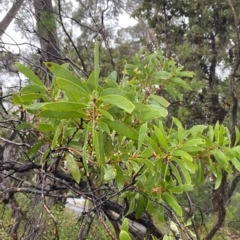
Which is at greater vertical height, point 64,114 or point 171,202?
point 64,114

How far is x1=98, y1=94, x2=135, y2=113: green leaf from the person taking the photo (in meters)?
0.48

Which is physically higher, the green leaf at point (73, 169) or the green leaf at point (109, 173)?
the green leaf at point (109, 173)

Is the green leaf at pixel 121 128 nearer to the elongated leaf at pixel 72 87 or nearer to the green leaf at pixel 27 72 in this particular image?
the elongated leaf at pixel 72 87

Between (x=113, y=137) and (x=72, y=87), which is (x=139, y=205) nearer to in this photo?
(x=113, y=137)

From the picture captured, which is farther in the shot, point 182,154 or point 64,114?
point 182,154

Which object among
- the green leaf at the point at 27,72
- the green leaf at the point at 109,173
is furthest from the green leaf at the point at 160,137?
the green leaf at the point at 27,72

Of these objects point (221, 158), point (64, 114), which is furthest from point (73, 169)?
point (221, 158)

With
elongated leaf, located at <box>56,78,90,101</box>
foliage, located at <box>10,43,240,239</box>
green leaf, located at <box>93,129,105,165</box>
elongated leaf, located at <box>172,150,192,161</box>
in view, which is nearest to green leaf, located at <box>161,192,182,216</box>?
foliage, located at <box>10,43,240,239</box>

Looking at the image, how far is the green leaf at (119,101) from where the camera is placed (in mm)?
477

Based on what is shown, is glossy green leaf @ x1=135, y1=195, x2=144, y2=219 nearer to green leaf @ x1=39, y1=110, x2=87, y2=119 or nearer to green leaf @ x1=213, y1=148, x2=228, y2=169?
green leaf @ x1=213, y1=148, x2=228, y2=169

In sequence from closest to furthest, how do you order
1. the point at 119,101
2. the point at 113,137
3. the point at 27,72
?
the point at 119,101 → the point at 27,72 → the point at 113,137

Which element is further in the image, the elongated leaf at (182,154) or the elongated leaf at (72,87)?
the elongated leaf at (182,154)

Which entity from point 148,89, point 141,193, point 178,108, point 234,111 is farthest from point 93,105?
point 178,108

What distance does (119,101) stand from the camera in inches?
19.0
